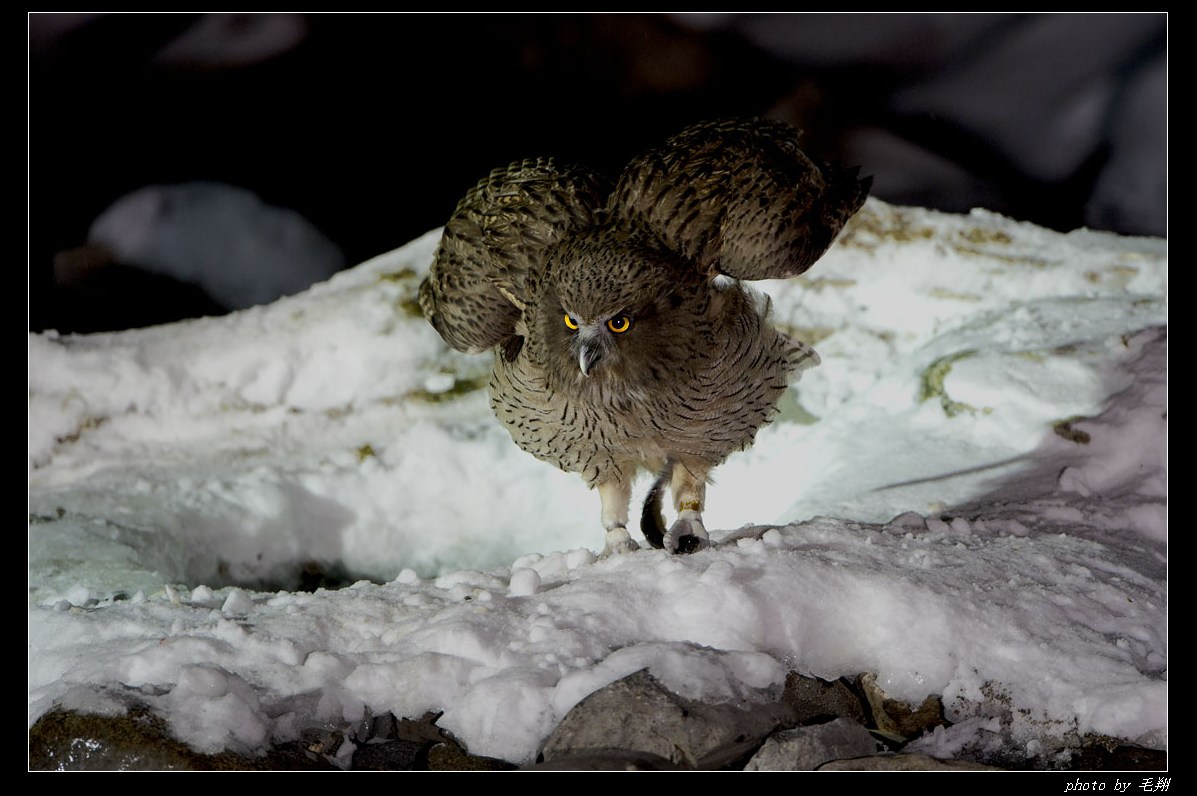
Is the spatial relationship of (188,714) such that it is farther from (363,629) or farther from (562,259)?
(562,259)

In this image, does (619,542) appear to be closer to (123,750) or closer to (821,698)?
(821,698)

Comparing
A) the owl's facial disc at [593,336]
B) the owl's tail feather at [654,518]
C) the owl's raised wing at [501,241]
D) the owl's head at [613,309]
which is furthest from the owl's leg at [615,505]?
the owl's facial disc at [593,336]

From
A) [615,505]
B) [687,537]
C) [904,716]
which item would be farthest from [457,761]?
[615,505]

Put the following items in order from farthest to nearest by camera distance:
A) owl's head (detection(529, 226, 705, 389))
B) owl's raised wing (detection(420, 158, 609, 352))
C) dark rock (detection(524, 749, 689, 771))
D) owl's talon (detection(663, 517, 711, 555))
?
1. owl's talon (detection(663, 517, 711, 555))
2. owl's raised wing (detection(420, 158, 609, 352))
3. owl's head (detection(529, 226, 705, 389))
4. dark rock (detection(524, 749, 689, 771))

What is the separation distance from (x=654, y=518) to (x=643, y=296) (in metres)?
1.99

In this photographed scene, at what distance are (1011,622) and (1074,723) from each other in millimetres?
385

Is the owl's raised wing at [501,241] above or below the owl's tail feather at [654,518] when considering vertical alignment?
above

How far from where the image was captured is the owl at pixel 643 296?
3424mm

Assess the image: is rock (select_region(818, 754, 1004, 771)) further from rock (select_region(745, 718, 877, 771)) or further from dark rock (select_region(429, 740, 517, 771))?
dark rock (select_region(429, 740, 517, 771))

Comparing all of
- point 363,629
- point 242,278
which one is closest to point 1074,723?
point 363,629

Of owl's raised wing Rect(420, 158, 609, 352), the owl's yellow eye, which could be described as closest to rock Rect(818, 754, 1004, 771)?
the owl's yellow eye

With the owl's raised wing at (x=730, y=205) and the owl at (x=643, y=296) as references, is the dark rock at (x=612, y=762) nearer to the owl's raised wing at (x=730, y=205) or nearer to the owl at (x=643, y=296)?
the owl at (x=643, y=296)

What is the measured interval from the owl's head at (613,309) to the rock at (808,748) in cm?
135

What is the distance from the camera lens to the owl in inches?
135
